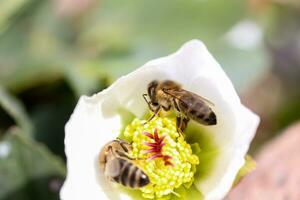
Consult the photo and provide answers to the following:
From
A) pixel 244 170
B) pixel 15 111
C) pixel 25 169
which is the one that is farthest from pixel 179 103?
pixel 15 111

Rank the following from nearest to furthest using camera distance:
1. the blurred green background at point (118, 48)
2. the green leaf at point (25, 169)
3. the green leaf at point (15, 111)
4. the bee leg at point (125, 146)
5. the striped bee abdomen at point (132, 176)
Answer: the striped bee abdomen at point (132, 176) < the bee leg at point (125, 146) < the green leaf at point (25, 169) < the green leaf at point (15, 111) < the blurred green background at point (118, 48)

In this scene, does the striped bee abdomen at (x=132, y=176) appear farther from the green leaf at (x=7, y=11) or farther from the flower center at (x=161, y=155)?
the green leaf at (x=7, y=11)

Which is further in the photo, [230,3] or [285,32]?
[285,32]

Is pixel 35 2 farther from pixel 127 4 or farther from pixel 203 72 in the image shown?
pixel 203 72

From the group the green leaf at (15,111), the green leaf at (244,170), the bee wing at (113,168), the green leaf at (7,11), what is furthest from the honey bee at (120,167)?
the green leaf at (7,11)

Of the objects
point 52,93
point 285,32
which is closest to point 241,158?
point 52,93

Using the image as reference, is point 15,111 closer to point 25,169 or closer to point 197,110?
point 25,169

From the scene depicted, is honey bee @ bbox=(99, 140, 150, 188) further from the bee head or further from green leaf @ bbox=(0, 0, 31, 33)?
green leaf @ bbox=(0, 0, 31, 33)
